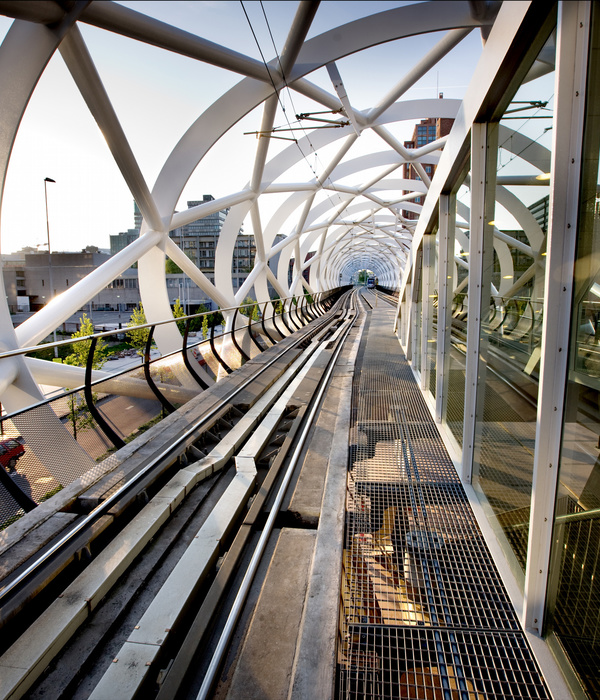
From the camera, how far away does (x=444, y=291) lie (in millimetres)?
5238

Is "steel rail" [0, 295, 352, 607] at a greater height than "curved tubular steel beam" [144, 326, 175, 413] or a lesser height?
lesser

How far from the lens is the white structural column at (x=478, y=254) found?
3457mm

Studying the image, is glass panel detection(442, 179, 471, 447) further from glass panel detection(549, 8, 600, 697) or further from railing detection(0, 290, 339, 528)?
railing detection(0, 290, 339, 528)

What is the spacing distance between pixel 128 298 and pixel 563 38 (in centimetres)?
5673

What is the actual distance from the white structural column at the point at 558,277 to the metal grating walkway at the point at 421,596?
352 millimetres

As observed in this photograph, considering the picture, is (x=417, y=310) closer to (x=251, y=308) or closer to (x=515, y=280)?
(x=515, y=280)

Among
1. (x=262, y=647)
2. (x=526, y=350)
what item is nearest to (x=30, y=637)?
(x=262, y=647)

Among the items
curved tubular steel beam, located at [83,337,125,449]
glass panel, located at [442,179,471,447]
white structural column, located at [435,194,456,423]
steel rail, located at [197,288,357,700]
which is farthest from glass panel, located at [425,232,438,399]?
curved tubular steel beam, located at [83,337,125,449]

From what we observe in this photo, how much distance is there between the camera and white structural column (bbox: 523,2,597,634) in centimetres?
199

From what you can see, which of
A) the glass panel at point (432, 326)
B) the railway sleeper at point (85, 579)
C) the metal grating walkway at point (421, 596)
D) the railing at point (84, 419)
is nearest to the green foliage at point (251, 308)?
the railing at point (84, 419)

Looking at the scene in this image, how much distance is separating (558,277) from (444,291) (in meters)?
3.19

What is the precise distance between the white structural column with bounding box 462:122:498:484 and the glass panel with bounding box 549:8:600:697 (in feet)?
4.84

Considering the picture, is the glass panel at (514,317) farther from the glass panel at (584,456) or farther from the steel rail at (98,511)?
the steel rail at (98,511)

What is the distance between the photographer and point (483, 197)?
3564 mm
